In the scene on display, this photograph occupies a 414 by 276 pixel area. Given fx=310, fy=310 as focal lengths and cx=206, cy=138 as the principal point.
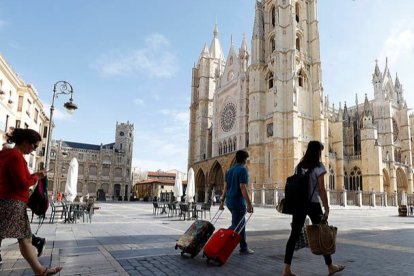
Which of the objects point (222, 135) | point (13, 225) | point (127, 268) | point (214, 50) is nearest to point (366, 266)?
point (127, 268)

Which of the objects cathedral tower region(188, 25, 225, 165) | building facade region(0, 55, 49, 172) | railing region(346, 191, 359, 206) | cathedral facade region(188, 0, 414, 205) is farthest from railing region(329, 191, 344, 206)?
building facade region(0, 55, 49, 172)

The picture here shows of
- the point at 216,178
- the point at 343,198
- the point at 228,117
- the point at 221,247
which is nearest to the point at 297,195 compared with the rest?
the point at 221,247

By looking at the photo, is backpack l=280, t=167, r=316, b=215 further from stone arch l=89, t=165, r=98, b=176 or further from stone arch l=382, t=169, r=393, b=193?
stone arch l=89, t=165, r=98, b=176

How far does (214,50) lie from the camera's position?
5394 centimetres

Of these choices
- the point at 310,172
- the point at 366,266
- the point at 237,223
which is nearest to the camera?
the point at 310,172

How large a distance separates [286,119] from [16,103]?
85.6ft

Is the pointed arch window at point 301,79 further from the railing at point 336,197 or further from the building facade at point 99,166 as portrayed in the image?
the building facade at point 99,166

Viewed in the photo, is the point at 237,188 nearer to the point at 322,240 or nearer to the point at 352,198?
the point at 322,240

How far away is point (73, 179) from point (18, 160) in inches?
420

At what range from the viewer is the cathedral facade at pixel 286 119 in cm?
3494

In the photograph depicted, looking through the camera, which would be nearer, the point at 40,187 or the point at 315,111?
the point at 40,187

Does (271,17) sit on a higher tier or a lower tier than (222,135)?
higher

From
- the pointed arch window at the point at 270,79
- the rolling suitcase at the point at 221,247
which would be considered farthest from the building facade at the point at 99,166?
the rolling suitcase at the point at 221,247

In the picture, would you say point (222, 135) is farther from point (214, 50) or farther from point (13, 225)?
point (13, 225)
